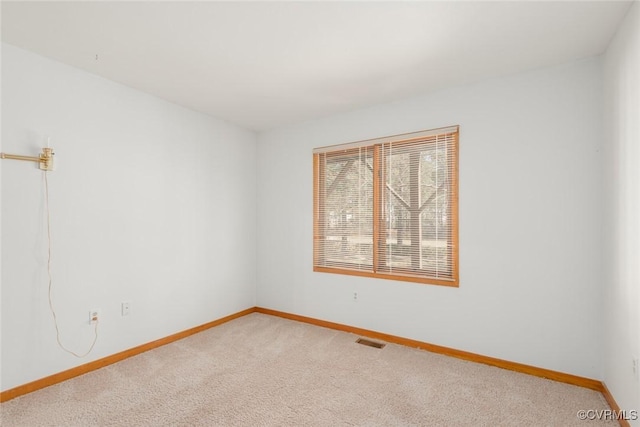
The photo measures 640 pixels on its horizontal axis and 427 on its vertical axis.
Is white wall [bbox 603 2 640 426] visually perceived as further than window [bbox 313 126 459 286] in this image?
No

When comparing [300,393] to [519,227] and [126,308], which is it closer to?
[126,308]

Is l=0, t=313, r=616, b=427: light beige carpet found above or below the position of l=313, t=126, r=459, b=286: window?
below

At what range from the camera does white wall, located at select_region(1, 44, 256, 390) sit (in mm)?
2207

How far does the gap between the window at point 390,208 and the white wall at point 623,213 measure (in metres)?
1.07

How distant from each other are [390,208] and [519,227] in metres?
1.20

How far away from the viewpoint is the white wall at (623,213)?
1708 mm

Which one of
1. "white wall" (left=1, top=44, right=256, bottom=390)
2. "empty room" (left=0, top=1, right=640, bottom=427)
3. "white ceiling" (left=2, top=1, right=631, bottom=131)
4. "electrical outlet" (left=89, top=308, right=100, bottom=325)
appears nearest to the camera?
"white ceiling" (left=2, top=1, right=631, bottom=131)

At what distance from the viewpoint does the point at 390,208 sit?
3.28 meters

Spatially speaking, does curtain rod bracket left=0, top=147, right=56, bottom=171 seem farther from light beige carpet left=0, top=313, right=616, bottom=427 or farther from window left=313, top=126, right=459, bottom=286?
window left=313, top=126, right=459, bottom=286

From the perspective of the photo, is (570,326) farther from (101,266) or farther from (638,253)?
(101,266)

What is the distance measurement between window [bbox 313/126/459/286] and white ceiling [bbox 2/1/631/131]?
2.19 ft

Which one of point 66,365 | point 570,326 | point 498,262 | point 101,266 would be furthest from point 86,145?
point 570,326

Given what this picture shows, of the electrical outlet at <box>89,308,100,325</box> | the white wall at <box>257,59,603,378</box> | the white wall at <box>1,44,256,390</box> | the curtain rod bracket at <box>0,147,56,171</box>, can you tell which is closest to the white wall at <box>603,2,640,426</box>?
the white wall at <box>257,59,603,378</box>

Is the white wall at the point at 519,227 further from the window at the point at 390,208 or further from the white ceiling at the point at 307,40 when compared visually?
the white ceiling at the point at 307,40
